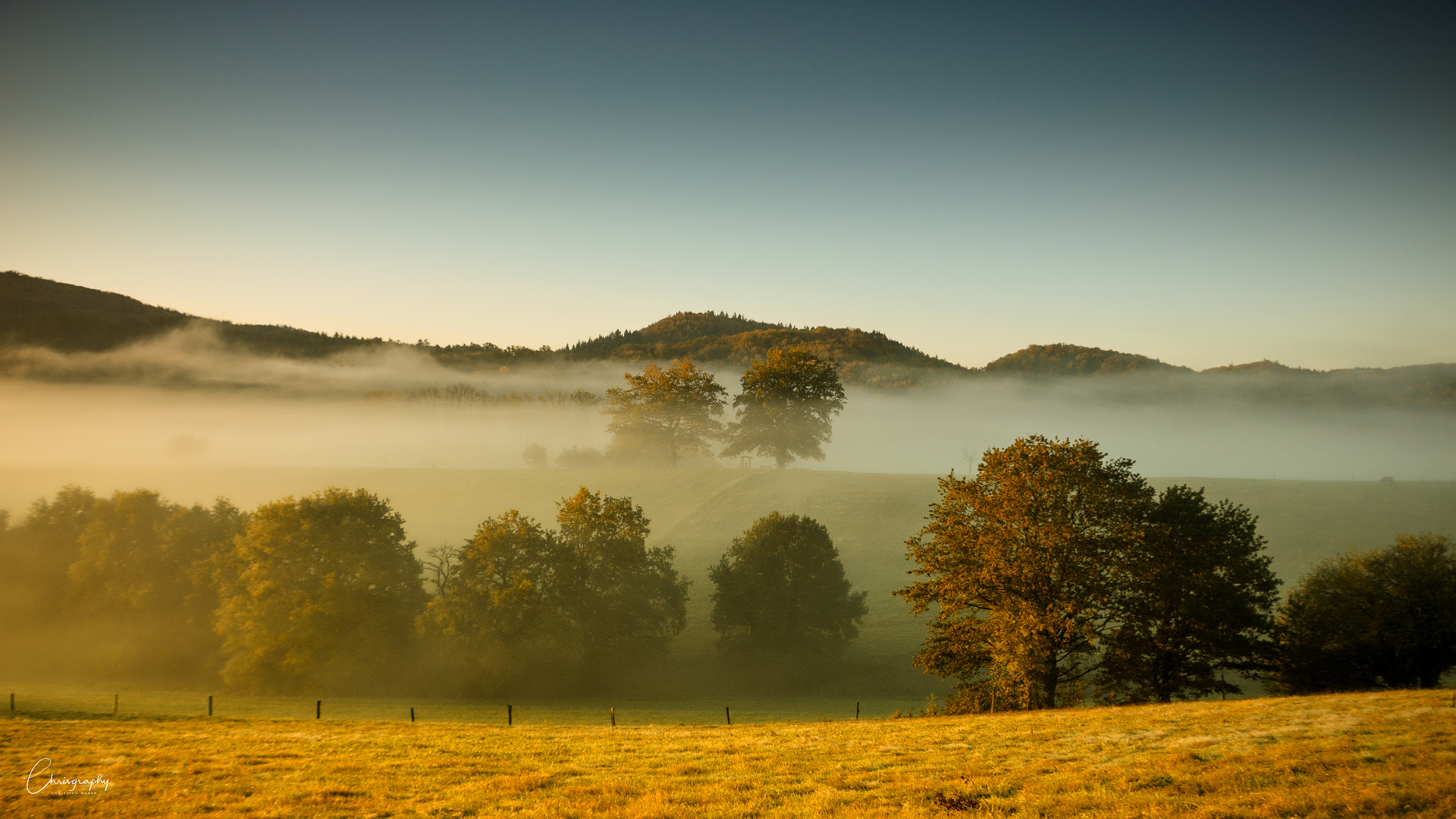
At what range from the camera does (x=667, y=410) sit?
95062 millimetres

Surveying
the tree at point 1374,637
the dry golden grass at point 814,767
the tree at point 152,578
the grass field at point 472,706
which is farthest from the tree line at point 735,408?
the dry golden grass at point 814,767

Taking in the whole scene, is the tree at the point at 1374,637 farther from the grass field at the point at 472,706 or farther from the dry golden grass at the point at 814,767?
the grass field at the point at 472,706

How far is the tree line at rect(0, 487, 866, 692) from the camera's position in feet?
141

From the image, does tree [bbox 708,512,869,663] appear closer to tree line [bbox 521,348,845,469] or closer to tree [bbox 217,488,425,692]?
tree [bbox 217,488,425,692]

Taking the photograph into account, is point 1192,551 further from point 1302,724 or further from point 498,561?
point 498,561

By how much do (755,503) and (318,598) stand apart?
152 ft

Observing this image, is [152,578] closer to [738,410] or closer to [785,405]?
[738,410]

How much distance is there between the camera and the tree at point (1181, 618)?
89.7 ft

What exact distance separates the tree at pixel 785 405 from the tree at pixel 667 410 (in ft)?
22.7

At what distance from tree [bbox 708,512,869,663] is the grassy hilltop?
2.60m

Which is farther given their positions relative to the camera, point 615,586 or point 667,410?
point 667,410

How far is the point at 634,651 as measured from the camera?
47.2 meters

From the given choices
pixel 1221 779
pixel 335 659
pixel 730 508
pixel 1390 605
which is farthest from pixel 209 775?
pixel 730 508

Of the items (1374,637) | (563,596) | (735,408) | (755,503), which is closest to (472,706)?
(563,596)
